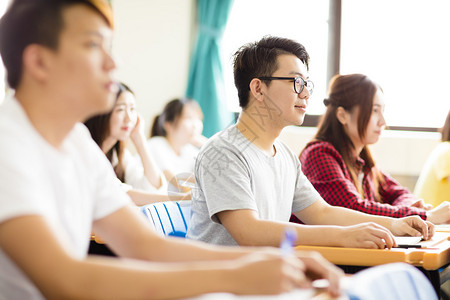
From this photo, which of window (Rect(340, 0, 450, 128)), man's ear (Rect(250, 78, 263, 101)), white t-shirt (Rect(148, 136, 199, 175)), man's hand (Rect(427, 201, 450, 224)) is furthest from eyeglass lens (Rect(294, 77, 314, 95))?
window (Rect(340, 0, 450, 128))

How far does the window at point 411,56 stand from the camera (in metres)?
4.44

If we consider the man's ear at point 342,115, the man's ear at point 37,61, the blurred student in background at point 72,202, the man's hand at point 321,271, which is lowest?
the man's ear at point 342,115

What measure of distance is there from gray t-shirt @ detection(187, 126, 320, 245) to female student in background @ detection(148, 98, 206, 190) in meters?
2.27

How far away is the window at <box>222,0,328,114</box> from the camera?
465 cm

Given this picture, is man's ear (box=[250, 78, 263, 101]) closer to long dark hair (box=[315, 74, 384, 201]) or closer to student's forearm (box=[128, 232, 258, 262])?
long dark hair (box=[315, 74, 384, 201])

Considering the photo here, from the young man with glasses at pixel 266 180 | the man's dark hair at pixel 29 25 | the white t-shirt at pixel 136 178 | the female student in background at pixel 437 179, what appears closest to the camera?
the man's dark hair at pixel 29 25

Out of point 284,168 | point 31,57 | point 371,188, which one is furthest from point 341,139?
point 31,57

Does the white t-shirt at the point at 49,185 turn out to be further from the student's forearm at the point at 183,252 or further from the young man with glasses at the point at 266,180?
the young man with glasses at the point at 266,180

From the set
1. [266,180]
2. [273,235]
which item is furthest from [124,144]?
[273,235]

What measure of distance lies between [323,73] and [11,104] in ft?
12.6

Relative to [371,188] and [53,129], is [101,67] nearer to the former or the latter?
[53,129]

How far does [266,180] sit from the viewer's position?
1.94 m

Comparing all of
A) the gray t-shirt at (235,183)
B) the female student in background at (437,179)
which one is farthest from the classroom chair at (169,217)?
the female student in background at (437,179)

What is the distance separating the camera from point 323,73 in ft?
15.3
